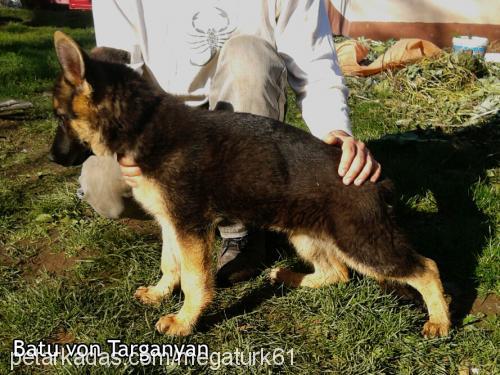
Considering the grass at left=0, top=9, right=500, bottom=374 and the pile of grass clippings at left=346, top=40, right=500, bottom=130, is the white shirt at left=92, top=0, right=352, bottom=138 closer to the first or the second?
the grass at left=0, top=9, right=500, bottom=374

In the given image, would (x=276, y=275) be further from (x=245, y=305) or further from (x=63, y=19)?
(x=63, y=19)

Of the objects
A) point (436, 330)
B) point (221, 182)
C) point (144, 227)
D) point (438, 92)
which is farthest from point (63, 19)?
point (436, 330)

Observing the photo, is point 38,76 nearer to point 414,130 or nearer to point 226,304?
point 414,130

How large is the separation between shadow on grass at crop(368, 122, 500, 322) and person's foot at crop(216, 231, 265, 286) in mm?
1141

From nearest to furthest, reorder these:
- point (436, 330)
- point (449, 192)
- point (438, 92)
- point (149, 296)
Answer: point (436, 330) → point (149, 296) → point (449, 192) → point (438, 92)

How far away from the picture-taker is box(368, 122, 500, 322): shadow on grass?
11.9ft

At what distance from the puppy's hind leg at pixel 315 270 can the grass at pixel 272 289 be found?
3.8 inches

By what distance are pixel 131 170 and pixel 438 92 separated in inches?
203

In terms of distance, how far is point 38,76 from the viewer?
27.0ft

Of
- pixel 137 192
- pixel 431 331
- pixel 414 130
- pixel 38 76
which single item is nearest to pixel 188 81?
pixel 137 192

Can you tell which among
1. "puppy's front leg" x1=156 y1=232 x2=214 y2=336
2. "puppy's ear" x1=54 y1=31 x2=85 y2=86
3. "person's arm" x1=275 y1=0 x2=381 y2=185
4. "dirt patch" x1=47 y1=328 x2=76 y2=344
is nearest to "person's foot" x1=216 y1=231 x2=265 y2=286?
"puppy's front leg" x1=156 y1=232 x2=214 y2=336

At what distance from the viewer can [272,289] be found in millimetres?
3506

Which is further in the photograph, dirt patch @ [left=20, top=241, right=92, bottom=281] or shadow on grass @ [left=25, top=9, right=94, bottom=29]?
shadow on grass @ [left=25, top=9, right=94, bottom=29]

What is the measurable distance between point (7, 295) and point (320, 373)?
76.9 inches
